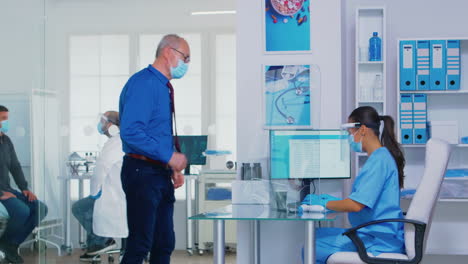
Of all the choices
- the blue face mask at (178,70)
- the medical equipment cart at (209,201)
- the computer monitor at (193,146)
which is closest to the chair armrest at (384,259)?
the blue face mask at (178,70)

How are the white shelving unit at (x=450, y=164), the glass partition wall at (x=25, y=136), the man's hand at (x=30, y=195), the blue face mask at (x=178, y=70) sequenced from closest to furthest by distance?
the blue face mask at (x=178, y=70) → the glass partition wall at (x=25, y=136) → the man's hand at (x=30, y=195) → the white shelving unit at (x=450, y=164)

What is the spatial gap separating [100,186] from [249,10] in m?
2.59

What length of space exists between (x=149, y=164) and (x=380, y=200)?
1.17 meters

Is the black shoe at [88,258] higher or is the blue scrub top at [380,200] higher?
the blue scrub top at [380,200]

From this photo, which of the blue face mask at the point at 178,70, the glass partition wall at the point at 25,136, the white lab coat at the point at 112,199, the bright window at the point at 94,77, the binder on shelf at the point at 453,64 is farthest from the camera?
the bright window at the point at 94,77

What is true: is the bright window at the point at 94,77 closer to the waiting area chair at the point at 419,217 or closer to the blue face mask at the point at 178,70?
the blue face mask at the point at 178,70

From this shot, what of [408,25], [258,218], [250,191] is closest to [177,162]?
[250,191]

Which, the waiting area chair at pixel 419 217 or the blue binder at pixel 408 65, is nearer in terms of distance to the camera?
the waiting area chair at pixel 419 217

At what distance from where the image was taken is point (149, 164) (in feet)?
11.1

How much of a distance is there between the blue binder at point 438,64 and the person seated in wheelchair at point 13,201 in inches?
119

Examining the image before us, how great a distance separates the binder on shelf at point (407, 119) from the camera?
16.6 feet

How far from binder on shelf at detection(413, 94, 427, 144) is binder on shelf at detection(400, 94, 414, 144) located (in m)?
0.03

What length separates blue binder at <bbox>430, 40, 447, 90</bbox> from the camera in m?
5.05

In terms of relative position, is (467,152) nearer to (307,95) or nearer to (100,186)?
(307,95)
